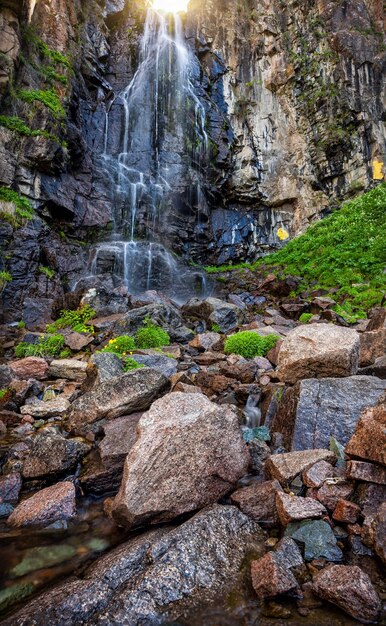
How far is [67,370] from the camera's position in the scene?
7.93 metres

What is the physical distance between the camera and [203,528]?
3.06 m

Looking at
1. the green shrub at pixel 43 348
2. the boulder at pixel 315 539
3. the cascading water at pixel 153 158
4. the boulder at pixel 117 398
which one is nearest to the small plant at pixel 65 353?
the green shrub at pixel 43 348

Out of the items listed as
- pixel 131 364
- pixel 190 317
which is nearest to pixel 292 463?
pixel 131 364

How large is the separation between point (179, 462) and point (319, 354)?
2.85 metres

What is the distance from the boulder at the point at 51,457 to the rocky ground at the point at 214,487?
0.02m

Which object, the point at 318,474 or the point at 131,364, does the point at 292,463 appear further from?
the point at 131,364

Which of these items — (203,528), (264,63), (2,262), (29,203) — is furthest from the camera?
(264,63)

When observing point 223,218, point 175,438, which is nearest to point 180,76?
point 223,218

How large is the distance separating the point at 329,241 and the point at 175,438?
54.9 ft

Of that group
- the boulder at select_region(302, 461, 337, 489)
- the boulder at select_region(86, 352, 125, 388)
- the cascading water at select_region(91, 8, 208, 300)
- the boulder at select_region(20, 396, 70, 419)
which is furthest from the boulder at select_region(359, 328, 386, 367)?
the cascading water at select_region(91, 8, 208, 300)

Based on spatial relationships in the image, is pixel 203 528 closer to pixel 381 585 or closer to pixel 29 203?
pixel 381 585

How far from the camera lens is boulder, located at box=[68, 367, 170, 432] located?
5477 millimetres

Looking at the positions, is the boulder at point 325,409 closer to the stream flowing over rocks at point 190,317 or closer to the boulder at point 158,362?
the stream flowing over rocks at point 190,317

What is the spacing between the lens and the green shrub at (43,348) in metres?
9.71
